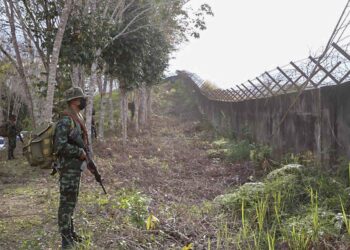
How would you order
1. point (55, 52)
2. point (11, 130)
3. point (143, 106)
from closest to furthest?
point (55, 52)
point (11, 130)
point (143, 106)

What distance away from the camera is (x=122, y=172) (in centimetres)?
1003

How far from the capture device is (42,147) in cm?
455

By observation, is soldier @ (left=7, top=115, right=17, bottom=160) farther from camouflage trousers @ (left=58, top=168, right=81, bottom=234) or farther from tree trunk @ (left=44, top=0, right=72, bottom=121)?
camouflage trousers @ (left=58, top=168, right=81, bottom=234)

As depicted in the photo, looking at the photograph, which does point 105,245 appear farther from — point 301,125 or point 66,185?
point 301,125

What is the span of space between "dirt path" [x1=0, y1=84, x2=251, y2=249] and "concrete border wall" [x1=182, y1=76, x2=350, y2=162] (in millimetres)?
1410

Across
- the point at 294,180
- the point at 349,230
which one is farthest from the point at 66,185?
the point at 294,180

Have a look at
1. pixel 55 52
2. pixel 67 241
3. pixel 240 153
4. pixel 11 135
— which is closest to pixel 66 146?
pixel 67 241

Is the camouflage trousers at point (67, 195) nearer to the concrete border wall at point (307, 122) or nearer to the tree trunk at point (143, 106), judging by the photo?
the concrete border wall at point (307, 122)

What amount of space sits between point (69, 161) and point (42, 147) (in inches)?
13.3

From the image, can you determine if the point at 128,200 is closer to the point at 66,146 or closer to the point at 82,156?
the point at 82,156

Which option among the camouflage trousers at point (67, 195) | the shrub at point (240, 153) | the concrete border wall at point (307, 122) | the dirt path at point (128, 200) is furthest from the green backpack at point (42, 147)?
the shrub at point (240, 153)

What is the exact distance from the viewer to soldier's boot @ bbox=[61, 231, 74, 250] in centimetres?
466

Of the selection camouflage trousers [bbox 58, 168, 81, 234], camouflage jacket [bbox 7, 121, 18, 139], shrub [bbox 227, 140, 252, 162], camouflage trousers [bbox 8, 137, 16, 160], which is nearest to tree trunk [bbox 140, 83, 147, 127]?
camouflage jacket [bbox 7, 121, 18, 139]

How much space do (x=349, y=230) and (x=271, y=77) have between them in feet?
23.7
